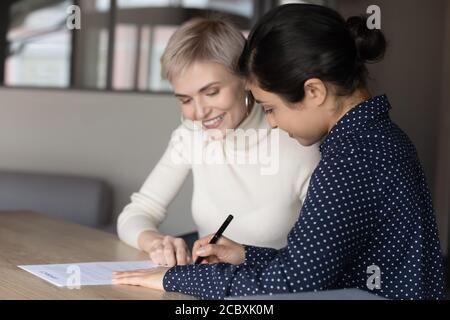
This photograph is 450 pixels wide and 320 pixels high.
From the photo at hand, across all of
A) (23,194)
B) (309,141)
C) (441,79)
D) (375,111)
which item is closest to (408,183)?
(375,111)

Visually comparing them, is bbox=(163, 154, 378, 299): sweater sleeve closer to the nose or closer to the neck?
the neck

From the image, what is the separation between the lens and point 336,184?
146 cm

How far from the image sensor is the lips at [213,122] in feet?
7.11

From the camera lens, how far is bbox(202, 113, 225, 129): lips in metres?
2.17

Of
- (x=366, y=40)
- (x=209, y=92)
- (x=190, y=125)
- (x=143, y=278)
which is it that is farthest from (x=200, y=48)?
(x=143, y=278)

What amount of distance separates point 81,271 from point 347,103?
0.67 meters

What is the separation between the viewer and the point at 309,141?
5.69ft

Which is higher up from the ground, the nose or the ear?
the ear

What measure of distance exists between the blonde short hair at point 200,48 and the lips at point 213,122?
0.42ft

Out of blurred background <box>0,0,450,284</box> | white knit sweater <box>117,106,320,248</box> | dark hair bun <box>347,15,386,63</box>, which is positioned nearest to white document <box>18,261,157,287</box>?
white knit sweater <box>117,106,320,248</box>

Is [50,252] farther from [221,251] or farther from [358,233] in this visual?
[358,233]

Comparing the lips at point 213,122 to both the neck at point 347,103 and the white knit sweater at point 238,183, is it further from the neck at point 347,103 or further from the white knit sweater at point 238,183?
the neck at point 347,103

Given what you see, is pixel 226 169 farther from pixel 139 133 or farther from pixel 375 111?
pixel 139 133

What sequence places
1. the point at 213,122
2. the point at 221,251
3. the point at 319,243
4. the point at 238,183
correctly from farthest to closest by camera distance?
the point at 238,183 → the point at 213,122 → the point at 221,251 → the point at 319,243
